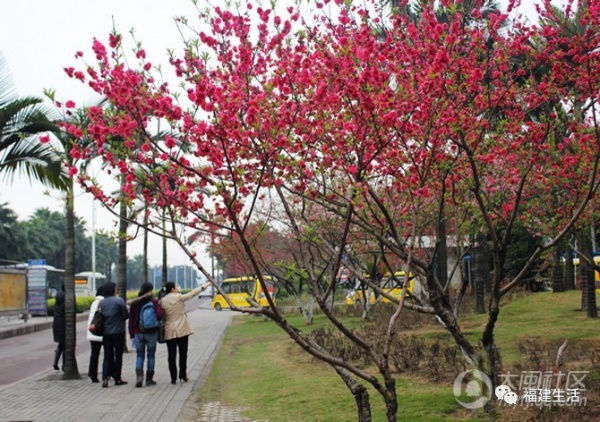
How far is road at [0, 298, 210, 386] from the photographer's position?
15039 millimetres

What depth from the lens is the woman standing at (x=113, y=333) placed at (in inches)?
463

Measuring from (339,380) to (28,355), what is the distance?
11.5 meters

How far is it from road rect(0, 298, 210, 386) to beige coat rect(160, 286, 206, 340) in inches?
113

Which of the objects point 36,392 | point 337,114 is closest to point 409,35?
point 337,114

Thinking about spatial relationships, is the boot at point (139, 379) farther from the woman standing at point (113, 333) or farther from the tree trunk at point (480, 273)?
the tree trunk at point (480, 273)

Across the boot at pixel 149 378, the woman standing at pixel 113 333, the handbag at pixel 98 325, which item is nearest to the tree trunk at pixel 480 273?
the boot at pixel 149 378

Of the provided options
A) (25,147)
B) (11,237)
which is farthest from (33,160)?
(11,237)

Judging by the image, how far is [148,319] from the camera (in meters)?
11.5

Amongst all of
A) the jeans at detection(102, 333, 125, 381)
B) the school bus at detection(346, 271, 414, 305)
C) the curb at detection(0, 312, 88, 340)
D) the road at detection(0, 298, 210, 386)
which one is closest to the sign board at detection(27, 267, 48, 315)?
the curb at detection(0, 312, 88, 340)

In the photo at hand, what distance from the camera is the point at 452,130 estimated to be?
7.13m

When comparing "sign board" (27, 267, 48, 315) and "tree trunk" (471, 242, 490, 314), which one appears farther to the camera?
"sign board" (27, 267, 48, 315)
